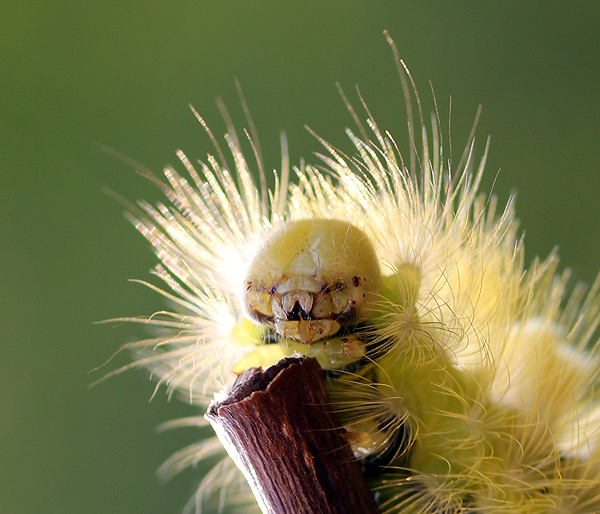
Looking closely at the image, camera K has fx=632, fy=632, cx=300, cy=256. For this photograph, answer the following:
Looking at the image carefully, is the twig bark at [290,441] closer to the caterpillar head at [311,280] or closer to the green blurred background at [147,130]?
the caterpillar head at [311,280]

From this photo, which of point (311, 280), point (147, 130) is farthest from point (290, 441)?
point (147, 130)

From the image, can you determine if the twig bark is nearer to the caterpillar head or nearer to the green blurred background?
the caterpillar head

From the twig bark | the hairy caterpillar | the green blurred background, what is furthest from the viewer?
the green blurred background

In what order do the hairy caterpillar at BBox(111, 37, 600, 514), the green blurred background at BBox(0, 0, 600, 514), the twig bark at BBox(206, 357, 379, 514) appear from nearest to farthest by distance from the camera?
the twig bark at BBox(206, 357, 379, 514)
the hairy caterpillar at BBox(111, 37, 600, 514)
the green blurred background at BBox(0, 0, 600, 514)

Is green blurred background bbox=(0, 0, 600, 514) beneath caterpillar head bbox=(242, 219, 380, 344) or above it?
above

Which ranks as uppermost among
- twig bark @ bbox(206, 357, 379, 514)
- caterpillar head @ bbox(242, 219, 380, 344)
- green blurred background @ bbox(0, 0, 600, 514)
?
green blurred background @ bbox(0, 0, 600, 514)

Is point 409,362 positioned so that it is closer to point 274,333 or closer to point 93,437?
point 274,333

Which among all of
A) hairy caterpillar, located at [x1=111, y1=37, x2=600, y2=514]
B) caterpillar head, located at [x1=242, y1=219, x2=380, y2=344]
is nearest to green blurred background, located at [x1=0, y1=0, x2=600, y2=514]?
hairy caterpillar, located at [x1=111, y1=37, x2=600, y2=514]
